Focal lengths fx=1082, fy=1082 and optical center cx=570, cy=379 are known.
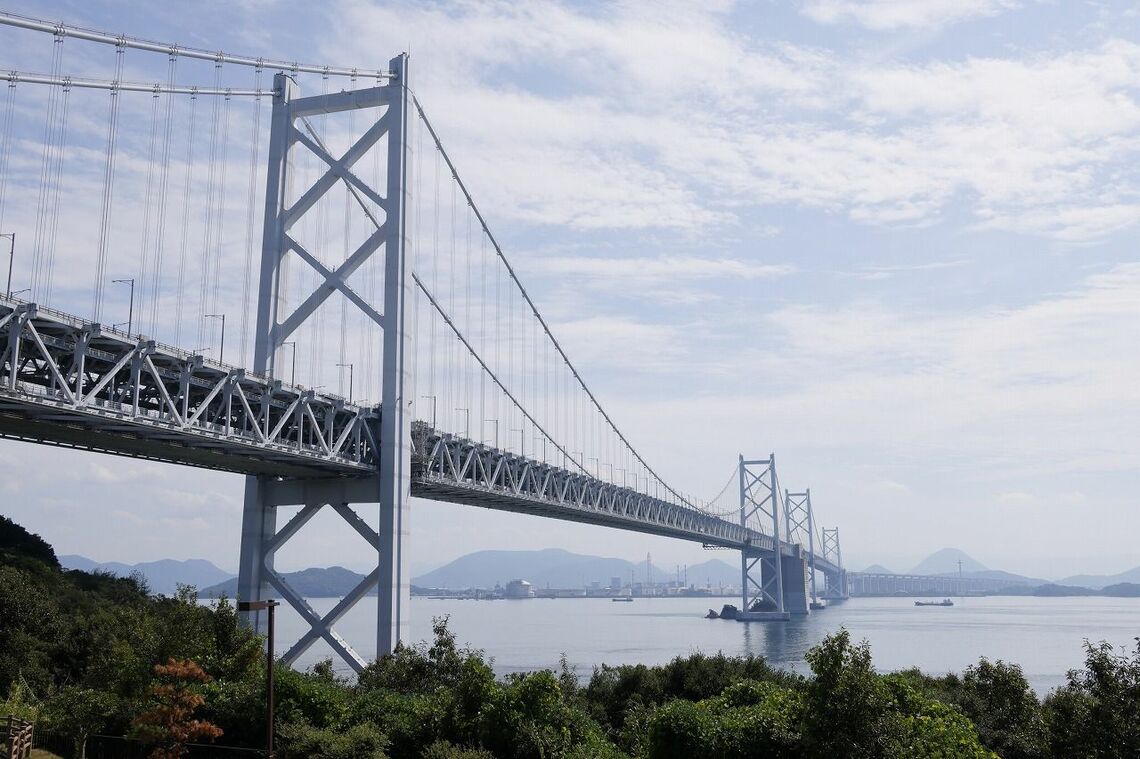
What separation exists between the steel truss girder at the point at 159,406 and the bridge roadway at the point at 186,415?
3 cm

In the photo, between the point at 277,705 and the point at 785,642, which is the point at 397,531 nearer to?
the point at 277,705

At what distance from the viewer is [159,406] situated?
73.7ft

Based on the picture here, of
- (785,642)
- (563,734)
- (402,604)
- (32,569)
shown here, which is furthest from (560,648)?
(563,734)

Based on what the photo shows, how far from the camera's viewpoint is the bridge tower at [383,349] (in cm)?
2964

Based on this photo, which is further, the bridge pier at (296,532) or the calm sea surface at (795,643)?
the calm sea surface at (795,643)

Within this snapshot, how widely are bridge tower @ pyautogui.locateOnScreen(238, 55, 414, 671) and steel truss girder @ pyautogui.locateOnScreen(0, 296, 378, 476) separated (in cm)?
82

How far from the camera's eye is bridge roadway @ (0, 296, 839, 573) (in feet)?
65.6

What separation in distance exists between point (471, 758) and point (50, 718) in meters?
10.2

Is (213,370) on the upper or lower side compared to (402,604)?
upper

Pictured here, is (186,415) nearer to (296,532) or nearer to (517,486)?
(296,532)

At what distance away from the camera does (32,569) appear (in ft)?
140

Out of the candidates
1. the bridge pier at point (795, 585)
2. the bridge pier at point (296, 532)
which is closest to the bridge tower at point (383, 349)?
the bridge pier at point (296, 532)

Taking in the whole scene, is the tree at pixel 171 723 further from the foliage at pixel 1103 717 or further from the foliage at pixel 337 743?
the foliage at pixel 1103 717

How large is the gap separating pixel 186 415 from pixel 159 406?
2.04ft
